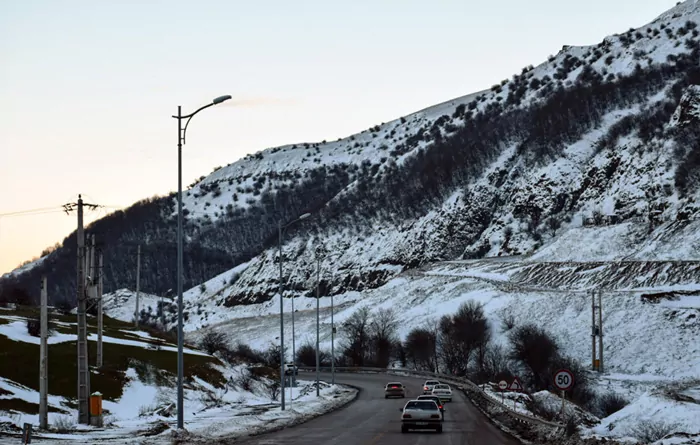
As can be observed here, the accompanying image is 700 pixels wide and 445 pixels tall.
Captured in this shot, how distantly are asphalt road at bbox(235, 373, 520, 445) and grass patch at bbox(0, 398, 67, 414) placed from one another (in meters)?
12.4

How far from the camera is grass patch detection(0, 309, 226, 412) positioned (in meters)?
51.4

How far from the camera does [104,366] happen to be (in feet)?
195

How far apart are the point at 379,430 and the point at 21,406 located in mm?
17239

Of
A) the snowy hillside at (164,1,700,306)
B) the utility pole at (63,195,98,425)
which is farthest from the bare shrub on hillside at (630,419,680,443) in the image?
the snowy hillside at (164,1,700,306)

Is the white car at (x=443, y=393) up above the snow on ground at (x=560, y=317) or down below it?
below

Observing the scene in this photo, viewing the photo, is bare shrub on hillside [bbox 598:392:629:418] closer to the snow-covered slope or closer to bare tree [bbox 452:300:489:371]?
the snow-covered slope

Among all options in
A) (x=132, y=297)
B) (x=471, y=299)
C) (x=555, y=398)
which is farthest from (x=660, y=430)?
(x=132, y=297)

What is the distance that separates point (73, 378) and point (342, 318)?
90929mm

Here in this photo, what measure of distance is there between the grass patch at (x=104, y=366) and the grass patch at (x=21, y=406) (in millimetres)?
3982

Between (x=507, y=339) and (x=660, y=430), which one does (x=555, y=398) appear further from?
(x=507, y=339)

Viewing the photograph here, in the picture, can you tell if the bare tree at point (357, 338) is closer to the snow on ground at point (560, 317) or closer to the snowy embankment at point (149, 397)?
the snow on ground at point (560, 317)

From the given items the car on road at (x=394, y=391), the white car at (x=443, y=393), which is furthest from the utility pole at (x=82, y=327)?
the car on road at (x=394, y=391)

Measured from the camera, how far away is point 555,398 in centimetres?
6250

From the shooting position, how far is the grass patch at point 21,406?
43.1m
